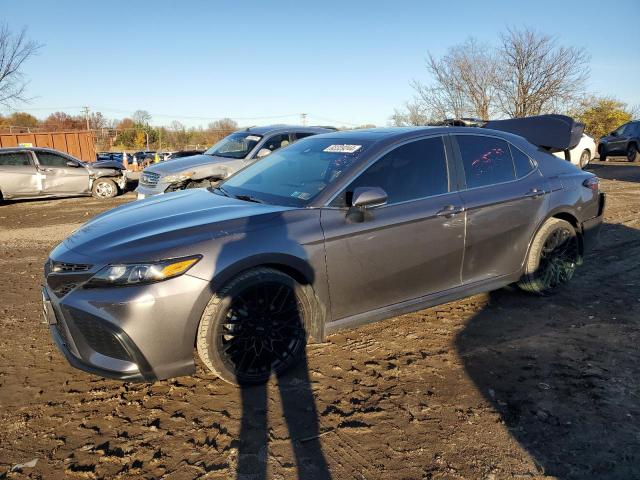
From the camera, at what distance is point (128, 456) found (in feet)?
7.79

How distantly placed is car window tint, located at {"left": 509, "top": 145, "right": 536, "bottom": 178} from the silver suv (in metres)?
4.29

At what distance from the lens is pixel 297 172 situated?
12.3ft

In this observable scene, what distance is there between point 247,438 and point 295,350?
2.38 ft

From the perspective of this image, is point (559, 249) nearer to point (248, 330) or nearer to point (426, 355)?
point (426, 355)

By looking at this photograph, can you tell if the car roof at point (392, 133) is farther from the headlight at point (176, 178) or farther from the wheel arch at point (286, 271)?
the headlight at point (176, 178)

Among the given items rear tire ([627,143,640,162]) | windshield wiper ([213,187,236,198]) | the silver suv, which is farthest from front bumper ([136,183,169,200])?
rear tire ([627,143,640,162])

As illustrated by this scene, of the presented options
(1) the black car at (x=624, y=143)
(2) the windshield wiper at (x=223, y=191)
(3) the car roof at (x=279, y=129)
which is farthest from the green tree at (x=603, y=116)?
(2) the windshield wiper at (x=223, y=191)

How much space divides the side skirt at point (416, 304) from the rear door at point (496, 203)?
6 centimetres

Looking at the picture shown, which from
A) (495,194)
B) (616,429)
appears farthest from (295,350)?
(495,194)

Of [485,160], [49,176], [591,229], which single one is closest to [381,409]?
[485,160]

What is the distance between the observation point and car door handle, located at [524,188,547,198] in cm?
411

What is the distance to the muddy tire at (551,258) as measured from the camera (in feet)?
13.9

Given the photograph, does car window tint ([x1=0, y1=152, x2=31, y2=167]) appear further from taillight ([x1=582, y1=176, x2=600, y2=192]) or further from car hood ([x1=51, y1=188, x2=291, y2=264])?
taillight ([x1=582, y1=176, x2=600, y2=192])

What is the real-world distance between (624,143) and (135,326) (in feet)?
71.0
